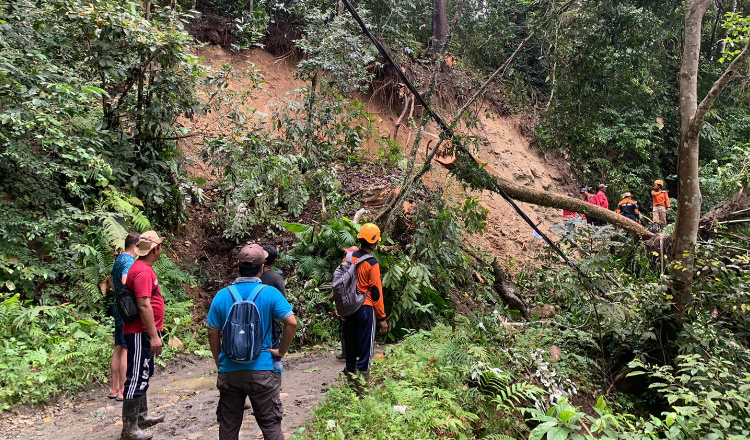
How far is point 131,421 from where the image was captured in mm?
4270

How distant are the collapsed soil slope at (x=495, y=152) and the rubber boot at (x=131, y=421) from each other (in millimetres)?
7482

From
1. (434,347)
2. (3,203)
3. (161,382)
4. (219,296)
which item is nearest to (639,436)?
(434,347)

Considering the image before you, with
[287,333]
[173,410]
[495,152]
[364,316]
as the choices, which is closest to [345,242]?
[364,316]

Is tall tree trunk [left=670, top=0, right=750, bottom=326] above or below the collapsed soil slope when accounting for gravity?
above

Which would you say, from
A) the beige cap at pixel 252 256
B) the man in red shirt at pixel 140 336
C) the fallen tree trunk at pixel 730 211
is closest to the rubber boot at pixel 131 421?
the man in red shirt at pixel 140 336

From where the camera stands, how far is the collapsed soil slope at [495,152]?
13.6 metres

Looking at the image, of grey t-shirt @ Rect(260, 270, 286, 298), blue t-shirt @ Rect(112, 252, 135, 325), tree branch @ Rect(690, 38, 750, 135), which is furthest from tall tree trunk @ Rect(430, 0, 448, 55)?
blue t-shirt @ Rect(112, 252, 135, 325)

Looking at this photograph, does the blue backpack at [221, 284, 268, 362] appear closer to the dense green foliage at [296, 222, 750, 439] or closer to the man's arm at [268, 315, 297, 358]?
the man's arm at [268, 315, 297, 358]

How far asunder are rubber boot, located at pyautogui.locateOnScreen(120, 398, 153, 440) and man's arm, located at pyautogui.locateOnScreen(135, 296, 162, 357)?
0.52 m

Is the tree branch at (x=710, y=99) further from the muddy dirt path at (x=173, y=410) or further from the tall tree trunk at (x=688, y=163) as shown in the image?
the muddy dirt path at (x=173, y=410)

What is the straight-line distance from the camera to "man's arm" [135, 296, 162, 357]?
13.6 feet

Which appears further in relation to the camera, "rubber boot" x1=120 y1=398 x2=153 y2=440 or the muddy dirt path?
the muddy dirt path

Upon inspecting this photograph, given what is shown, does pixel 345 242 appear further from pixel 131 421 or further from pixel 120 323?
pixel 131 421

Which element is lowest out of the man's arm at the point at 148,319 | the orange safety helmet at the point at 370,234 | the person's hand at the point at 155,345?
the person's hand at the point at 155,345
